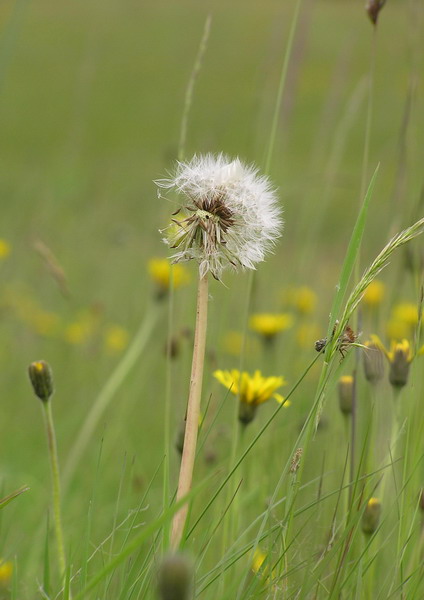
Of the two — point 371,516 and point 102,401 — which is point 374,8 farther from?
point 102,401

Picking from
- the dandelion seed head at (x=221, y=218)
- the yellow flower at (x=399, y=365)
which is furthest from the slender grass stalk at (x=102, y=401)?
the dandelion seed head at (x=221, y=218)

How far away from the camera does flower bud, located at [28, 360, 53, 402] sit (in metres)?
0.80

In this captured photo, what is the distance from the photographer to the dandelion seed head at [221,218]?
650mm

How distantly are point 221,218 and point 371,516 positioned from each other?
35cm

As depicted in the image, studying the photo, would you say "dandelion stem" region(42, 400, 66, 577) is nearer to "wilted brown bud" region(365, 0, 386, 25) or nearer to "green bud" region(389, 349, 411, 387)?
"green bud" region(389, 349, 411, 387)

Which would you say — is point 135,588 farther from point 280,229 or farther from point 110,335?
point 110,335

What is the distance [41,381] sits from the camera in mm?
799

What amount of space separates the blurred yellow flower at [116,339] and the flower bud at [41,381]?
69.2 inches

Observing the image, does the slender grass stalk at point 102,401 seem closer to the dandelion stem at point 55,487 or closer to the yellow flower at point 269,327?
the yellow flower at point 269,327

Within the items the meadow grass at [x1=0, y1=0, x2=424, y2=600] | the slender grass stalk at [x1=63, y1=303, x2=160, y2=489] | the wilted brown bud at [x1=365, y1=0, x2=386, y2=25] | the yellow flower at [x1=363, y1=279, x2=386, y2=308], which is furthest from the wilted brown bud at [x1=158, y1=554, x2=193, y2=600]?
the yellow flower at [x1=363, y1=279, x2=386, y2=308]

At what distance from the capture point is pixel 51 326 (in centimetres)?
293

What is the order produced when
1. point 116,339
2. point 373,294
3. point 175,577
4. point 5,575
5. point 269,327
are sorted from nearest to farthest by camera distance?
point 175,577 < point 5,575 < point 269,327 < point 373,294 < point 116,339

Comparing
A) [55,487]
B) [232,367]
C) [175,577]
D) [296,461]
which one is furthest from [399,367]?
[232,367]

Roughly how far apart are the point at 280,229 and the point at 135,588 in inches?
13.6
